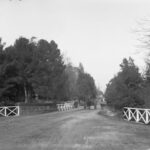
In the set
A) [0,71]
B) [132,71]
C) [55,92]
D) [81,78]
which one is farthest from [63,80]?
[81,78]

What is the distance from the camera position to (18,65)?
4978 centimetres

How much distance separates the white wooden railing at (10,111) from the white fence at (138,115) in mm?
11816

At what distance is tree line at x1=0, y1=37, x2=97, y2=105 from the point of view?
43938mm

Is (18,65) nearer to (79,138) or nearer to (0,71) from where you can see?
(0,71)

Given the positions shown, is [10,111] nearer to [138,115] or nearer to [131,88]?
[131,88]

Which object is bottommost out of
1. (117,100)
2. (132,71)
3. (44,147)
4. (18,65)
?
(44,147)

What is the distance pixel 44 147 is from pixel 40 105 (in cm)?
3461

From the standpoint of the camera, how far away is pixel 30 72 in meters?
51.0

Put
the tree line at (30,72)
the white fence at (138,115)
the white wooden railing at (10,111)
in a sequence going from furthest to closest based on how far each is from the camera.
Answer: the tree line at (30,72)
the white wooden railing at (10,111)
the white fence at (138,115)

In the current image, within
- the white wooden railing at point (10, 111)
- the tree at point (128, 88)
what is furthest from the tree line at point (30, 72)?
the tree at point (128, 88)

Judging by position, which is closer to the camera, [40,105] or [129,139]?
[129,139]

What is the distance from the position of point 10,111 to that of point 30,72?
1436 cm

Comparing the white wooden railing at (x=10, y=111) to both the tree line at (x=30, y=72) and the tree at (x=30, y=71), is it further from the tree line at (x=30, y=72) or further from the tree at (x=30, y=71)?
the tree at (x=30, y=71)

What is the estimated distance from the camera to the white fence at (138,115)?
24.3 meters
